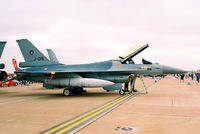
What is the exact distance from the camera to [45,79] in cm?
1274

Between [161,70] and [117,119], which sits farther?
[161,70]

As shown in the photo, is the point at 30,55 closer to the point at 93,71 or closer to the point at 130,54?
the point at 93,71

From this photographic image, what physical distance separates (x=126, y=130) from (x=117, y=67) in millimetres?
8347

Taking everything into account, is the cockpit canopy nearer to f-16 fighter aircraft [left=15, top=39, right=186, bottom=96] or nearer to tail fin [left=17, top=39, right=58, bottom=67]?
f-16 fighter aircraft [left=15, top=39, right=186, bottom=96]

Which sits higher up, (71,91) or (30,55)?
(30,55)

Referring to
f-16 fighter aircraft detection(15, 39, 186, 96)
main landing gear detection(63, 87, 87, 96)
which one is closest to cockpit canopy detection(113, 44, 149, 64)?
f-16 fighter aircraft detection(15, 39, 186, 96)

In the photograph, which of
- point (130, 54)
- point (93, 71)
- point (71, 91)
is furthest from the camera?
point (71, 91)

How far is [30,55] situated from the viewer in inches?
544

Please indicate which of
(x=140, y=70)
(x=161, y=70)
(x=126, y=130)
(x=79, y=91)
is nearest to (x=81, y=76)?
(x=79, y=91)

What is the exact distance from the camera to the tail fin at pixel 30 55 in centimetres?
1381

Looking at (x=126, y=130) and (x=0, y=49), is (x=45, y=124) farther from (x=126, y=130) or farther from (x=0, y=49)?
(x=0, y=49)

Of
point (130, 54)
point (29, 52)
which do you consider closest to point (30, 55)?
point (29, 52)

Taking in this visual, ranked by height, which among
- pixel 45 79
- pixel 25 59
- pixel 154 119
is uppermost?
pixel 25 59

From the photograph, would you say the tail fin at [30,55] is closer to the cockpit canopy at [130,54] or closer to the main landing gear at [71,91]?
the main landing gear at [71,91]
